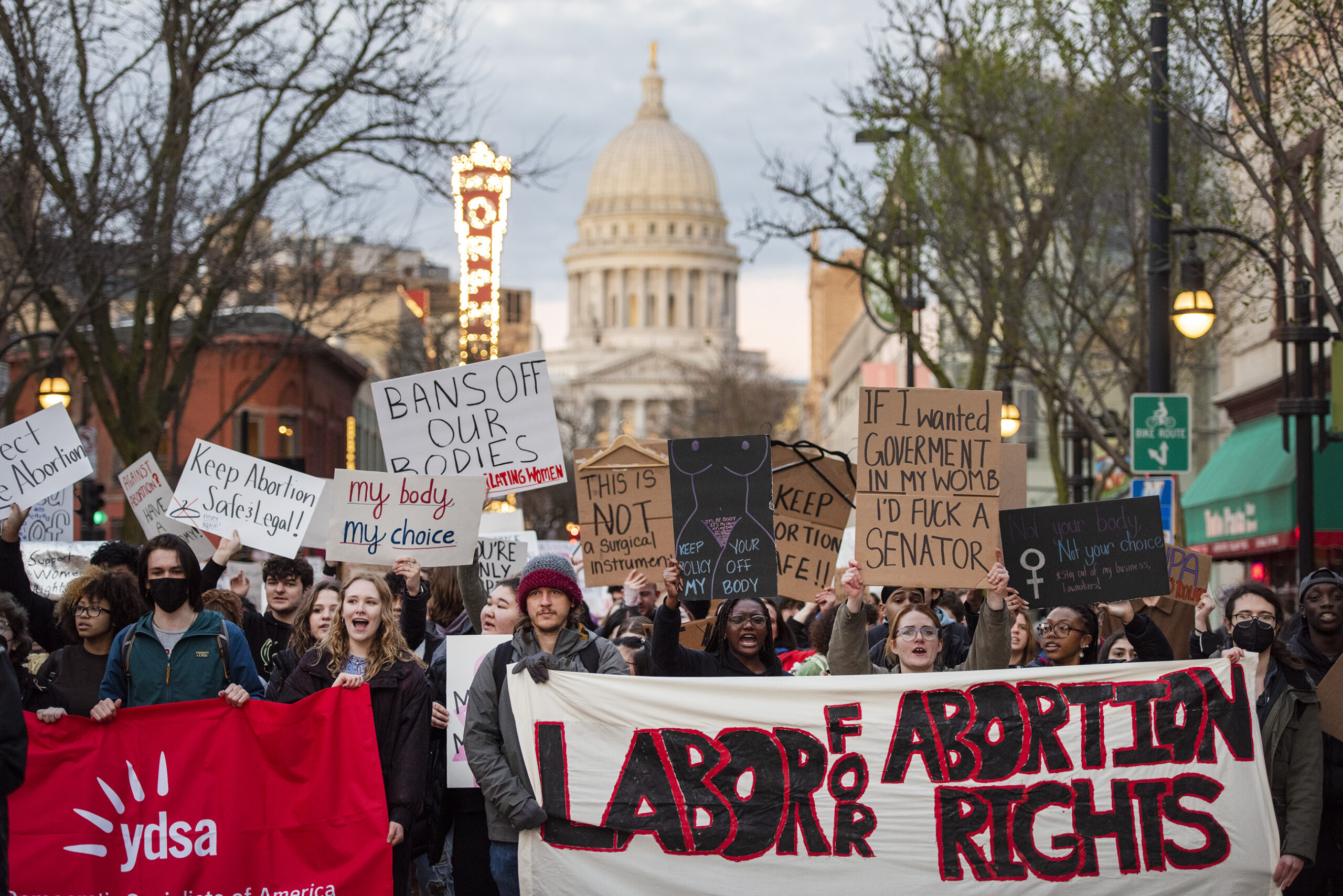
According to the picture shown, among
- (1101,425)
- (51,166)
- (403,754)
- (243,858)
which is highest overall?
(51,166)

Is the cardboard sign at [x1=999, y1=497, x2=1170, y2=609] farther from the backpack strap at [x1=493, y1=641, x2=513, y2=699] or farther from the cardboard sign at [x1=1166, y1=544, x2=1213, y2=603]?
the backpack strap at [x1=493, y1=641, x2=513, y2=699]

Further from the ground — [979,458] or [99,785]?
[979,458]

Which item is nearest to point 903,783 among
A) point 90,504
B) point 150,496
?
point 150,496

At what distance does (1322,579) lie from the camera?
7.18m

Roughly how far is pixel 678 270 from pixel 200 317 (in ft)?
465

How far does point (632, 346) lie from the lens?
155875mm

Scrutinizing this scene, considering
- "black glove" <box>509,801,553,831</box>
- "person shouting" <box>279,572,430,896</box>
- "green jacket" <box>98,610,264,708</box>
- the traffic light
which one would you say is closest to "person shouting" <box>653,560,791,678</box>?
"black glove" <box>509,801,553,831</box>

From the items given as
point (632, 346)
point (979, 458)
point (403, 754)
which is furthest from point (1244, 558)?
point (632, 346)

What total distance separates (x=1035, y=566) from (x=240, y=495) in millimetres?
4289

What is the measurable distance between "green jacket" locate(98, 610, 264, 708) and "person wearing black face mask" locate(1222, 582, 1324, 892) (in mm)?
4011

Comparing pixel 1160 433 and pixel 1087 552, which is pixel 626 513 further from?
pixel 1160 433

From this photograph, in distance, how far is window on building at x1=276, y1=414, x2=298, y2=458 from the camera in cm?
4841

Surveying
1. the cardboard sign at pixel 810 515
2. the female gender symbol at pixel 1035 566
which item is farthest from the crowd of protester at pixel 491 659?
the cardboard sign at pixel 810 515

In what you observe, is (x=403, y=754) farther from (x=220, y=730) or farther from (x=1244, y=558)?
(x=1244, y=558)
